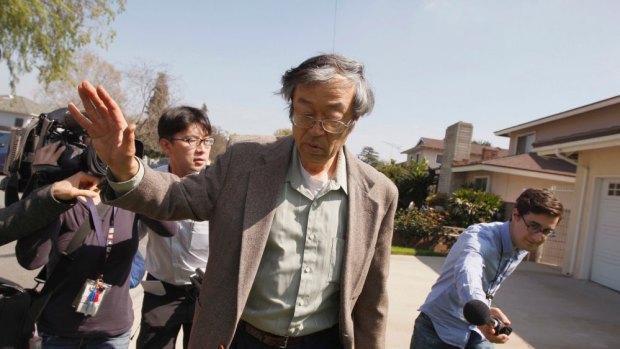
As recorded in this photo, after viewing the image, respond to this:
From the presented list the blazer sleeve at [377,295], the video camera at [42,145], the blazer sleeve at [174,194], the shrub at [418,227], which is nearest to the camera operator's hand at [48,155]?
the video camera at [42,145]

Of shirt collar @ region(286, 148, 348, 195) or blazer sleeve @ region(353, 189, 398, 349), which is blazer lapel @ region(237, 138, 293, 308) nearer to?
shirt collar @ region(286, 148, 348, 195)

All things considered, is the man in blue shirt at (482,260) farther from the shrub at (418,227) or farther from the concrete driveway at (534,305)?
the shrub at (418,227)

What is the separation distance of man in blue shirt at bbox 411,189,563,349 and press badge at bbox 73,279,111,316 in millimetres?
1837

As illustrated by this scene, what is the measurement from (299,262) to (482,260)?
53.7 inches

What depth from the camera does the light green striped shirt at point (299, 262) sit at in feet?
5.51

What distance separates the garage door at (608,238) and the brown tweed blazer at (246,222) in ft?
33.2

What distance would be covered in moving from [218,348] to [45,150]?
3.45 feet

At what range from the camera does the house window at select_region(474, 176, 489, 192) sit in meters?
18.7

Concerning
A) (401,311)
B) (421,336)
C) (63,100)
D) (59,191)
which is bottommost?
(401,311)

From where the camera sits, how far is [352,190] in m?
1.79

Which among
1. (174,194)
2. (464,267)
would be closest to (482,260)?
(464,267)

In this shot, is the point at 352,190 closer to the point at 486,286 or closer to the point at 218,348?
the point at 218,348

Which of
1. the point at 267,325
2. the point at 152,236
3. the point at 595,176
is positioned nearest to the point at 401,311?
the point at 152,236

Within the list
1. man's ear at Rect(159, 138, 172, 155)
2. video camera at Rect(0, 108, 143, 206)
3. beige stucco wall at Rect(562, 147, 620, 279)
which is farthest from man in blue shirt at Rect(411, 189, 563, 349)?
beige stucco wall at Rect(562, 147, 620, 279)
